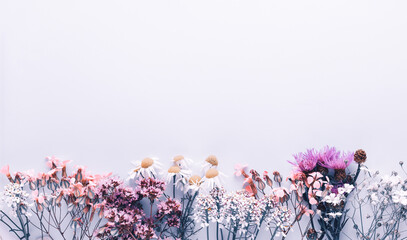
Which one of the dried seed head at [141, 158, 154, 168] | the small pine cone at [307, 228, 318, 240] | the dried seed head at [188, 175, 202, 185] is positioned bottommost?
the small pine cone at [307, 228, 318, 240]

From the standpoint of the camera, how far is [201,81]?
1665mm

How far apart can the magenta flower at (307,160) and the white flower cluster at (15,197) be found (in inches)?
48.3

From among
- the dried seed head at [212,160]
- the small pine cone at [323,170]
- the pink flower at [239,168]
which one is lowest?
the small pine cone at [323,170]

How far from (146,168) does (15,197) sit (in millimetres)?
581

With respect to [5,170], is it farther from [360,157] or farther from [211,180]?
[360,157]

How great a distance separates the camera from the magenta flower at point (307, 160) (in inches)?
61.1

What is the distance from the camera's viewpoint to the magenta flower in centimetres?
155

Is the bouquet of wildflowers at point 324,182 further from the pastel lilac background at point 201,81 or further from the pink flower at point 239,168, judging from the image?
the pink flower at point 239,168

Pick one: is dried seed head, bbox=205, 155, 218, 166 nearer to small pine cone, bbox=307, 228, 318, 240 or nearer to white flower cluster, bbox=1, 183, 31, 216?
small pine cone, bbox=307, 228, 318, 240

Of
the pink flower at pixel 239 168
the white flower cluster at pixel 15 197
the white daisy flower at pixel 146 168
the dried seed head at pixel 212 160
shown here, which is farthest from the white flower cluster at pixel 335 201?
the white flower cluster at pixel 15 197

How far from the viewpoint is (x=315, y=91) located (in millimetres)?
1638

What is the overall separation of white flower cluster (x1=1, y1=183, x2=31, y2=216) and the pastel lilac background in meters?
0.16

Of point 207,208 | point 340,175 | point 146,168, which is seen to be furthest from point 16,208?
point 340,175

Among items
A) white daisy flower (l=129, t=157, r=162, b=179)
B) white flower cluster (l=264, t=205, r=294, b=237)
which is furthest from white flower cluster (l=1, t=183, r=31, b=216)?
white flower cluster (l=264, t=205, r=294, b=237)
